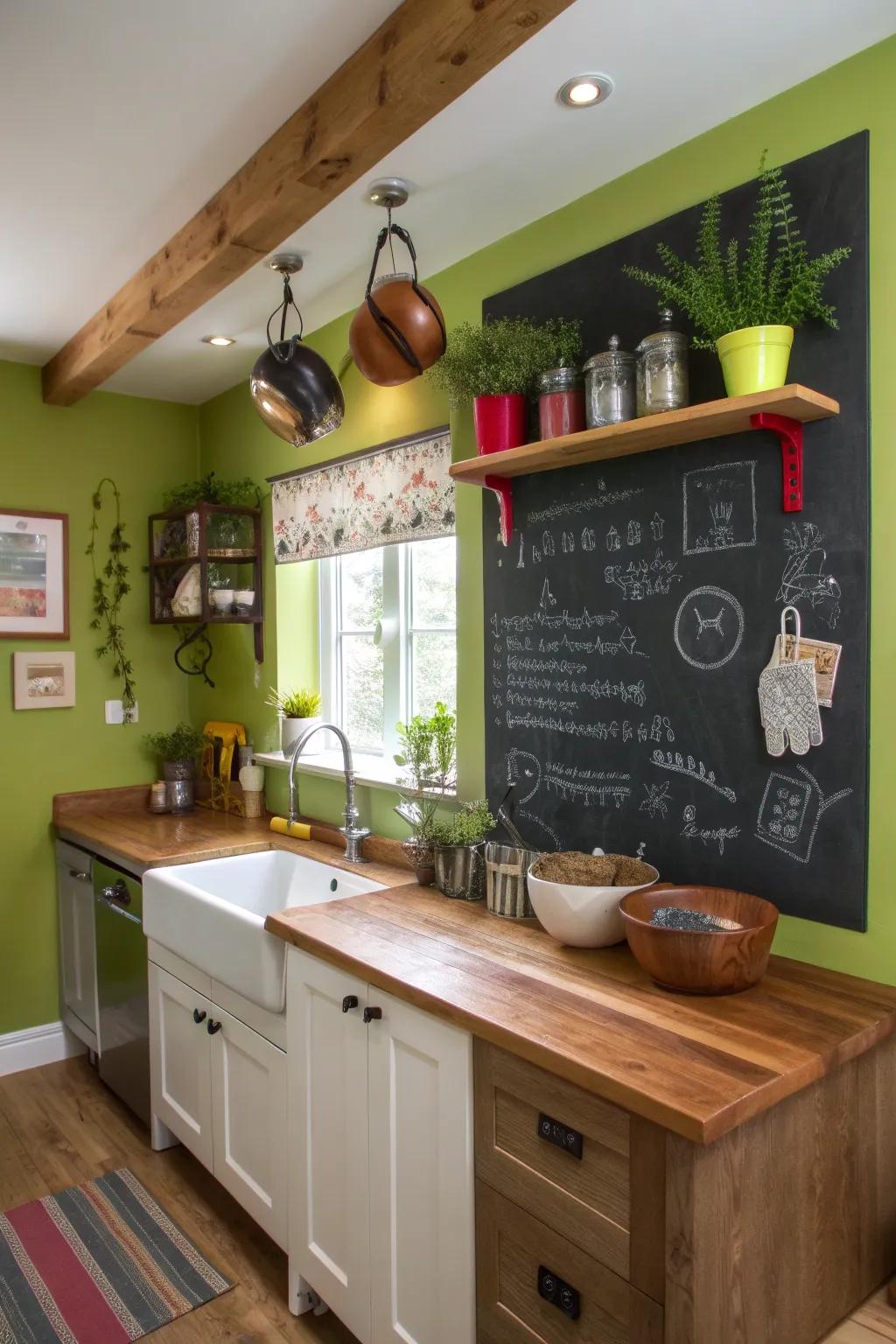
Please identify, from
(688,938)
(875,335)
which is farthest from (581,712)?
(875,335)

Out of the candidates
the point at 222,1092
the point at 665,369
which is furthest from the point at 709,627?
the point at 222,1092

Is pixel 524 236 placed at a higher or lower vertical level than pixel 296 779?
higher

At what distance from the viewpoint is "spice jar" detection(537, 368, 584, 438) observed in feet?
6.42

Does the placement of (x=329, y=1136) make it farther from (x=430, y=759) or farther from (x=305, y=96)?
(x=305, y=96)

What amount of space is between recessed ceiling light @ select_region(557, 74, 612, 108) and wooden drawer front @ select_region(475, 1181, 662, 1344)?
1901 millimetres

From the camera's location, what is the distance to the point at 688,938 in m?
1.50

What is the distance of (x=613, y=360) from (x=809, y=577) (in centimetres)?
57

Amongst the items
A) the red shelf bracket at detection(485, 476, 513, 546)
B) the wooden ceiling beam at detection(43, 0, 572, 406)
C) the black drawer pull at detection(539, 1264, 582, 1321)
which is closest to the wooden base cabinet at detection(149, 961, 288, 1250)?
the black drawer pull at detection(539, 1264, 582, 1321)

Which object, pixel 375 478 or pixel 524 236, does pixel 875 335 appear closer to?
pixel 524 236

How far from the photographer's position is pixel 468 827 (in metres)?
2.23

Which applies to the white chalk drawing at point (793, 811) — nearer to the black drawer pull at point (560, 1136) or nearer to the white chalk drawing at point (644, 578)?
the white chalk drawing at point (644, 578)

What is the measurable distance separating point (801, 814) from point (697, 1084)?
25.0 inches

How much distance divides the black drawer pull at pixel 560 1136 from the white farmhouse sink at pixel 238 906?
0.85m

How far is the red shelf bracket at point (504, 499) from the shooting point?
221 centimetres
